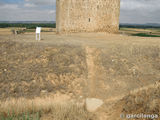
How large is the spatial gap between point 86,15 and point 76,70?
10.3 m

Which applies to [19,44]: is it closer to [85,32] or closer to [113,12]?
[85,32]

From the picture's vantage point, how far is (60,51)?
365 inches

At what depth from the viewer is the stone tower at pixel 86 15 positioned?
16656 mm

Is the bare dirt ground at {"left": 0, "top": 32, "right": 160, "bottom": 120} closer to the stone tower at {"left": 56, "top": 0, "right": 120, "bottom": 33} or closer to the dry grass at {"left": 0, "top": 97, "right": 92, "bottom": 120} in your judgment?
the dry grass at {"left": 0, "top": 97, "right": 92, "bottom": 120}

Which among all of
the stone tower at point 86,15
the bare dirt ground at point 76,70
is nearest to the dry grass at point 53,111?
the bare dirt ground at point 76,70

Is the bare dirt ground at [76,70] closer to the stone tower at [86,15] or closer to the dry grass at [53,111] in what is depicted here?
the dry grass at [53,111]

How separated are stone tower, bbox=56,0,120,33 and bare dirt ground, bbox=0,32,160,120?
731cm

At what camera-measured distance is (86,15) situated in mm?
16875

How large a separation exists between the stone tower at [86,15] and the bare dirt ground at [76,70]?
24.0ft

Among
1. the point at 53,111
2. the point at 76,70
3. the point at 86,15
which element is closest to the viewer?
the point at 53,111

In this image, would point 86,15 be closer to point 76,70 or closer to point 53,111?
point 76,70

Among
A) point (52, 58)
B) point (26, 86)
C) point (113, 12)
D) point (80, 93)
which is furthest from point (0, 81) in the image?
point (113, 12)

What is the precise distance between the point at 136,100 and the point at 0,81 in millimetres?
5531

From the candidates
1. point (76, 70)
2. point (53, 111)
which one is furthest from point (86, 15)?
point (53, 111)
